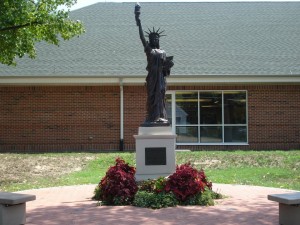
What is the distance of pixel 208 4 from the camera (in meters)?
26.7

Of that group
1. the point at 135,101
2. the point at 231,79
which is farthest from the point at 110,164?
the point at 231,79

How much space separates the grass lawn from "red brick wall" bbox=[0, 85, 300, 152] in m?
2.22

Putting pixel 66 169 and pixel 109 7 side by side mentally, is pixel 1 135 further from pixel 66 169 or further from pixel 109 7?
pixel 109 7

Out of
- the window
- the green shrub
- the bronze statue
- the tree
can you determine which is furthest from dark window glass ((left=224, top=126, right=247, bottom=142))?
the green shrub

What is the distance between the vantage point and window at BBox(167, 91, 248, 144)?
69.2ft

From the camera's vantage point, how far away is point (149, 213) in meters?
9.02

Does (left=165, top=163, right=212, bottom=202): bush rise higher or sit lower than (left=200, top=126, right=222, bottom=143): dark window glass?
lower

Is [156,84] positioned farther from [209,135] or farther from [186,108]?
[209,135]

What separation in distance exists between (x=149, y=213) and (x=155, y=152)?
78.8 inches

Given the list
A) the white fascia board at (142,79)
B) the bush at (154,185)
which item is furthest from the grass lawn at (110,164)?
the bush at (154,185)

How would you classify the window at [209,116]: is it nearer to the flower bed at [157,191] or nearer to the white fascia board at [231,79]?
the white fascia board at [231,79]

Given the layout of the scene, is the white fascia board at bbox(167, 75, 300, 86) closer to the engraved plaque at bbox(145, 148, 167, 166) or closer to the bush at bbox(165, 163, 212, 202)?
the engraved plaque at bbox(145, 148, 167, 166)

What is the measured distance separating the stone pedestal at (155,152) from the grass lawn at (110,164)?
11.0 feet

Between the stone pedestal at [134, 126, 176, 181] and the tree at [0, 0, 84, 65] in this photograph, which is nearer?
the stone pedestal at [134, 126, 176, 181]
